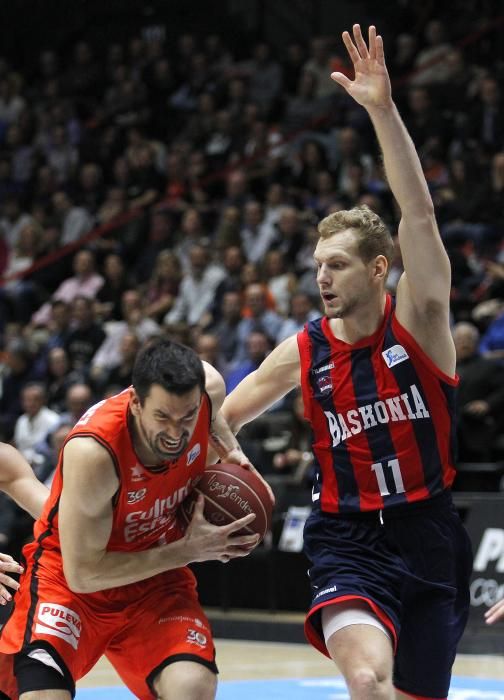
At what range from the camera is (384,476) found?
4.42 m

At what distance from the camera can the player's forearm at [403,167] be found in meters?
4.27

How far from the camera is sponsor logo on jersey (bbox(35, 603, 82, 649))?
4258mm

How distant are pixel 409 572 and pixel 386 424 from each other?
0.50 meters

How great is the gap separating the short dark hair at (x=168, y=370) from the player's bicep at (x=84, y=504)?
252 millimetres

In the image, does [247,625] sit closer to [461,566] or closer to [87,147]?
[461,566]

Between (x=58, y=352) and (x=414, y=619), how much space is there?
909cm

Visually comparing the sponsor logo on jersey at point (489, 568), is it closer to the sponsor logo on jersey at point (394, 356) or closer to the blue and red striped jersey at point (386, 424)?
the blue and red striped jersey at point (386, 424)

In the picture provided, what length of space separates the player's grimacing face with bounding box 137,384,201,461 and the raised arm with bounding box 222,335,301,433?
0.74m

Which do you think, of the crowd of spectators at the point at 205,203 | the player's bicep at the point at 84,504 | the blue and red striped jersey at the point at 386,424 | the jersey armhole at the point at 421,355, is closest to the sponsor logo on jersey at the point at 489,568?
the crowd of spectators at the point at 205,203

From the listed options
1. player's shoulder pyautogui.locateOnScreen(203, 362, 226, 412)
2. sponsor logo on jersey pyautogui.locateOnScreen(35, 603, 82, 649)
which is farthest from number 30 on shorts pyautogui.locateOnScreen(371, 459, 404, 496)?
sponsor logo on jersey pyautogui.locateOnScreen(35, 603, 82, 649)

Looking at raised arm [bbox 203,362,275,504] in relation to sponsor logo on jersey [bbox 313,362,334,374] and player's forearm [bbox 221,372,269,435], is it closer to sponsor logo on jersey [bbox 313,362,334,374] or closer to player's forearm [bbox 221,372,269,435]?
player's forearm [bbox 221,372,269,435]

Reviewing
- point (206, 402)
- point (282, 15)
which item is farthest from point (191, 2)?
point (206, 402)

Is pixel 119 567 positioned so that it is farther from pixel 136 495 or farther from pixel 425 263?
pixel 425 263

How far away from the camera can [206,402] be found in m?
4.43
